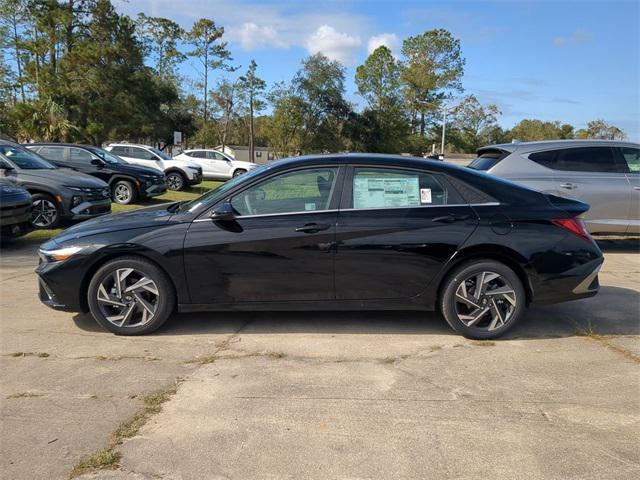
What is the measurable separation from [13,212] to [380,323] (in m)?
5.92

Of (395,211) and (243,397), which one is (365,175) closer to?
(395,211)

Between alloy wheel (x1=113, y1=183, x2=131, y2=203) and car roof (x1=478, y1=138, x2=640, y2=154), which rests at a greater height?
car roof (x1=478, y1=138, x2=640, y2=154)

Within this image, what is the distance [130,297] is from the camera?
4.33 m

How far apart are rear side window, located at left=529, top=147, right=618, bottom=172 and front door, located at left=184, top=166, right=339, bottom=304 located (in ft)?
16.9

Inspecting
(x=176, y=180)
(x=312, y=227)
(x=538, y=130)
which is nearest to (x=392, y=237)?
(x=312, y=227)

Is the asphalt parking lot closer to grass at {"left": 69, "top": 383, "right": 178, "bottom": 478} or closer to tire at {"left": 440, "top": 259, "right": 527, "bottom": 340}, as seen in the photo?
grass at {"left": 69, "top": 383, "right": 178, "bottom": 478}

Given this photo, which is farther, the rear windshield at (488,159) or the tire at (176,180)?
the tire at (176,180)

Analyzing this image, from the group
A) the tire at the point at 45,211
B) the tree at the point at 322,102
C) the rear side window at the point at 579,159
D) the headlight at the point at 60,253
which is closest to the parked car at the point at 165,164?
the tire at the point at 45,211

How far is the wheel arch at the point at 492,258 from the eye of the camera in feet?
14.1

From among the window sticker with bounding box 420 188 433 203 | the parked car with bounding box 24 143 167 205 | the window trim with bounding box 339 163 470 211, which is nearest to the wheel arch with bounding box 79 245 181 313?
the window trim with bounding box 339 163 470 211

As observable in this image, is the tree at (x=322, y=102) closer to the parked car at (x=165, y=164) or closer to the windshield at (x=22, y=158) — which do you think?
the parked car at (x=165, y=164)

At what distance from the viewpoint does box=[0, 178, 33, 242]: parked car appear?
7.42 meters

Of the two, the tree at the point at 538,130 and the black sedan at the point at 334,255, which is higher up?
the tree at the point at 538,130

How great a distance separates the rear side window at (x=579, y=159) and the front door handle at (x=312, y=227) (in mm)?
5139
